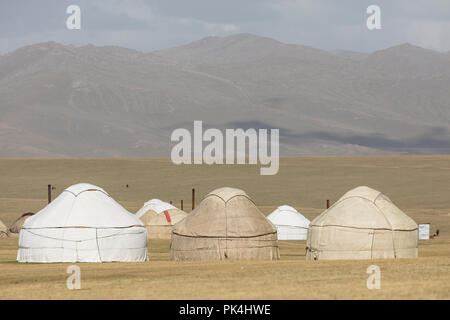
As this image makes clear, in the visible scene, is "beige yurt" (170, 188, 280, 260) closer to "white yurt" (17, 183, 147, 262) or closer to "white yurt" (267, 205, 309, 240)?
"white yurt" (17, 183, 147, 262)

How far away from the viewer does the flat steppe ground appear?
18.6 m

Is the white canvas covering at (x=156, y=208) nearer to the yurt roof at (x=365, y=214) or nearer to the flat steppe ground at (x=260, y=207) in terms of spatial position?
the flat steppe ground at (x=260, y=207)

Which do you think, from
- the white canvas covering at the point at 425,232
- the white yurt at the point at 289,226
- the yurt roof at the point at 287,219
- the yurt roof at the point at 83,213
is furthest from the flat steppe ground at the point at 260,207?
the yurt roof at the point at 287,219

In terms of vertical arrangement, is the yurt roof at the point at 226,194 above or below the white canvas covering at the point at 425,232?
above

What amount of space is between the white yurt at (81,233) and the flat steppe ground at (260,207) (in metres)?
1.18

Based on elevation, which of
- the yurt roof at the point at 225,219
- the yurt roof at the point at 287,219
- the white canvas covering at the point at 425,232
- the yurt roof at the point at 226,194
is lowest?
the white canvas covering at the point at 425,232

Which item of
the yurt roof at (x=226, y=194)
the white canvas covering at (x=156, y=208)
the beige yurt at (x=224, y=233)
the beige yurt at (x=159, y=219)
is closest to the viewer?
the beige yurt at (x=224, y=233)

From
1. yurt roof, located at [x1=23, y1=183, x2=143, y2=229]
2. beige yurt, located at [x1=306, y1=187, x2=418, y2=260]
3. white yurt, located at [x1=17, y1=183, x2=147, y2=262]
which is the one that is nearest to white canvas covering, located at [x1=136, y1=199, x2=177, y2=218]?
yurt roof, located at [x1=23, y1=183, x2=143, y2=229]

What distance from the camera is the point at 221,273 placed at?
2261cm

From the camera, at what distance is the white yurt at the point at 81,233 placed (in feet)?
98.4

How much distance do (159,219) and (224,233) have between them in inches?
790
